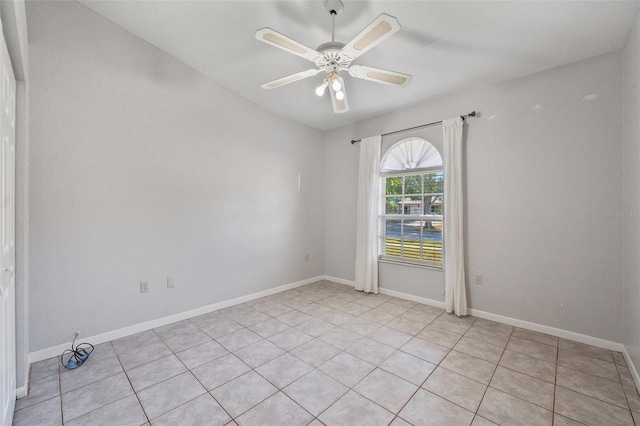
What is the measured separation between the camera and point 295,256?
15.1ft

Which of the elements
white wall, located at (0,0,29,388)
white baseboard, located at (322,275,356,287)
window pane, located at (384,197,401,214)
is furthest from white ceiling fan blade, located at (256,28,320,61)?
white baseboard, located at (322,275,356,287)

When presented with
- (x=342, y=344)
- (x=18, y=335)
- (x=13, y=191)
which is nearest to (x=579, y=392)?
(x=342, y=344)

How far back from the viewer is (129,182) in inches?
112

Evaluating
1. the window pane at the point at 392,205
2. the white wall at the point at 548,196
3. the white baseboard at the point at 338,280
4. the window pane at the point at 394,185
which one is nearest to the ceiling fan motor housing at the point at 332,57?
the white wall at the point at 548,196

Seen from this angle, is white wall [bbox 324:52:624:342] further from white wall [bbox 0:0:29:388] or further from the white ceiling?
white wall [bbox 0:0:29:388]

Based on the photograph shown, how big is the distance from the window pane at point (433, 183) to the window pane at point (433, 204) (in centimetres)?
8

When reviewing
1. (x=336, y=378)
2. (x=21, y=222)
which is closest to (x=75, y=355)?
(x=21, y=222)

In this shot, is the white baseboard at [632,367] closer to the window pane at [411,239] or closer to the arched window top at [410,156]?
the window pane at [411,239]

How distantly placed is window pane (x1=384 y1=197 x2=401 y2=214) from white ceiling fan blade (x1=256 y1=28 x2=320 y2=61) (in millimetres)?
2562

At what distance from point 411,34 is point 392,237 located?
8.75 feet

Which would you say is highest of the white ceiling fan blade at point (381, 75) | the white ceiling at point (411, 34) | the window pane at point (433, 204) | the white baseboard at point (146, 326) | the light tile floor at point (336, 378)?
the white ceiling at point (411, 34)

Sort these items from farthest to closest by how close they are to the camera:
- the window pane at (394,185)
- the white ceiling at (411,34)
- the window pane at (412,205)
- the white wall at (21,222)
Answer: the window pane at (394,185) < the window pane at (412,205) < the white ceiling at (411,34) < the white wall at (21,222)

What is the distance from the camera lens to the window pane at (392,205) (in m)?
4.12

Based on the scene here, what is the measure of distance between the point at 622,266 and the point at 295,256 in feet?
12.6
